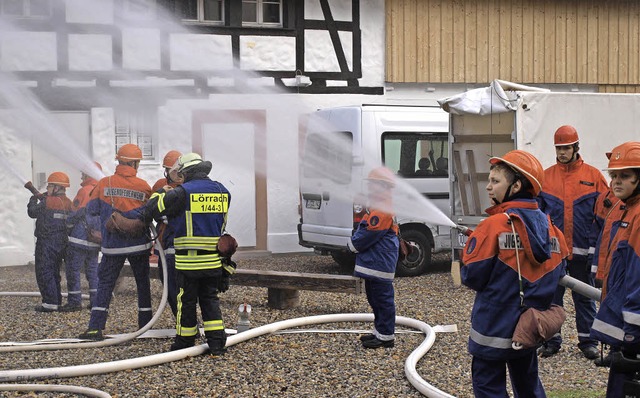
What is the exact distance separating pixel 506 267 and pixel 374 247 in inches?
135

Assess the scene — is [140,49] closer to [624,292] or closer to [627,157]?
[627,157]

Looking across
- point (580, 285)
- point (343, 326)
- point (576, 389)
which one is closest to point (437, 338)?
point (343, 326)

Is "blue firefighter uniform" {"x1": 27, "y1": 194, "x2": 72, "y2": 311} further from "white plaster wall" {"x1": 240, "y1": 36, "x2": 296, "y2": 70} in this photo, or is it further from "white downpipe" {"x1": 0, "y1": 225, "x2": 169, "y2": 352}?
"white plaster wall" {"x1": 240, "y1": 36, "x2": 296, "y2": 70}

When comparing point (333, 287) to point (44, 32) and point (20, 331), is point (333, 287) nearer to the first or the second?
point (20, 331)

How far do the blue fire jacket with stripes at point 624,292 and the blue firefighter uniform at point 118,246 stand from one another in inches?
203

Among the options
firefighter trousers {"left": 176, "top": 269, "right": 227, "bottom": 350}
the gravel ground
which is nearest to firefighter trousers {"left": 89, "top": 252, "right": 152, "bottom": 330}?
the gravel ground

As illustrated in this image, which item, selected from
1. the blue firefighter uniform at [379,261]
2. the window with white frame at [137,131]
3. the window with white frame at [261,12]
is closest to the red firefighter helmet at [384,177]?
the blue firefighter uniform at [379,261]

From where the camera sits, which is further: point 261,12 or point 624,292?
point 261,12

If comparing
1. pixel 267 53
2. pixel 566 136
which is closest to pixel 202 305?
pixel 566 136

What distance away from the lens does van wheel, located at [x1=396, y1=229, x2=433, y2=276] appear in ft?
43.4

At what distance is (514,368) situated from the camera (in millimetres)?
4645

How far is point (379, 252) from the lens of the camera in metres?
7.82

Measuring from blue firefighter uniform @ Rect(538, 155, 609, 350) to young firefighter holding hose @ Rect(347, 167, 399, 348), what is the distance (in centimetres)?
131

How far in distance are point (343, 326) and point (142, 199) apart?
234 cm
